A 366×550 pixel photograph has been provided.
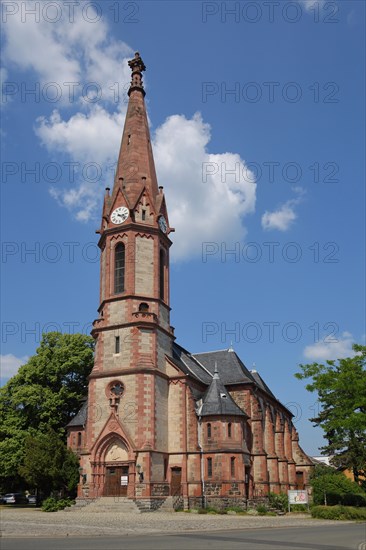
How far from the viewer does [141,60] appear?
5469 cm

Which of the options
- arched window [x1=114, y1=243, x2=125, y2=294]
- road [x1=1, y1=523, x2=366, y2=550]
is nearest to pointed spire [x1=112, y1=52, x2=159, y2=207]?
arched window [x1=114, y1=243, x2=125, y2=294]

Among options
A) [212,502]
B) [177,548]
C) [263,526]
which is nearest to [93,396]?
[212,502]

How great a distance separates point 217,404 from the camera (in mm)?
45312

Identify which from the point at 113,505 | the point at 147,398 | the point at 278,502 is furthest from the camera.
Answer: the point at 278,502

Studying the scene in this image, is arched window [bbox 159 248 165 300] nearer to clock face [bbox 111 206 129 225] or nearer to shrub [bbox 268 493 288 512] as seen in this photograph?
clock face [bbox 111 206 129 225]

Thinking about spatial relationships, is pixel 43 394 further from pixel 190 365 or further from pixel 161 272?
pixel 161 272

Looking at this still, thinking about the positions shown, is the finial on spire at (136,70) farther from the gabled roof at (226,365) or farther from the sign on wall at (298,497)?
the sign on wall at (298,497)

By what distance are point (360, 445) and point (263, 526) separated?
19176 mm

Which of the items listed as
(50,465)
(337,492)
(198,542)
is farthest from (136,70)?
(198,542)

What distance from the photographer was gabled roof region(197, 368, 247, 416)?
44688 mm

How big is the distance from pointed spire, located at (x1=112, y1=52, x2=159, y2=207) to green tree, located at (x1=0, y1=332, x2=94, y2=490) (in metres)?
16.9

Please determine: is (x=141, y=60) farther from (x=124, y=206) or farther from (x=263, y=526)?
(x=263, y=526)

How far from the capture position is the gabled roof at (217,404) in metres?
44.7

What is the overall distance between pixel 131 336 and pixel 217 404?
9127mm
